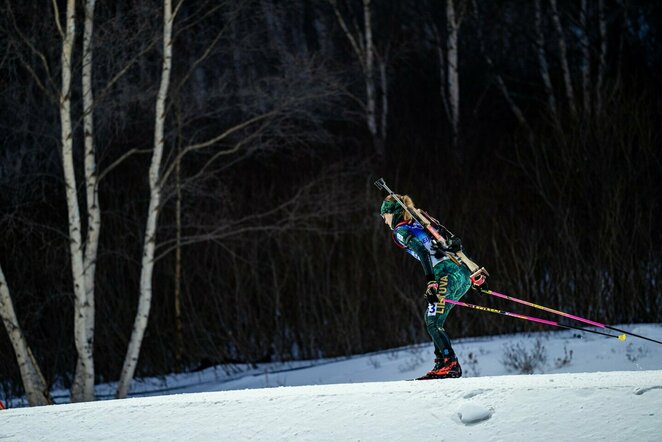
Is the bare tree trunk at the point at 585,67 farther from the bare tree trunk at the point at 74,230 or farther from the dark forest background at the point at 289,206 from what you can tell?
the bare tree trunk at the point at 74,230

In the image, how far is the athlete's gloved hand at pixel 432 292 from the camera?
7617mm

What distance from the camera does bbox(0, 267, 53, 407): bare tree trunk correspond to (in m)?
13.0

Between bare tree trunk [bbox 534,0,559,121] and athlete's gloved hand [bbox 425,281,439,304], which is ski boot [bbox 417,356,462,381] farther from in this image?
bare tree trunk [bbox 534,0,559,121]

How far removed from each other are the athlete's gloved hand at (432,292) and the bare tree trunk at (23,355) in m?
7.42

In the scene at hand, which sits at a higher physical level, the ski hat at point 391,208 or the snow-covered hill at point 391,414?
the ski hat at point 391,208

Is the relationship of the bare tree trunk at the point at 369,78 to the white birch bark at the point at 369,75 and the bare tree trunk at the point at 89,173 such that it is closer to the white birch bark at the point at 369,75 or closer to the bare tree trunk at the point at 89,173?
the white birch bark at the point at 369,75

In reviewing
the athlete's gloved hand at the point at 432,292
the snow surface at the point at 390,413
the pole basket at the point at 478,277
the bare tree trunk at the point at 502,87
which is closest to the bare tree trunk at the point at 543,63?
the bare tree trunk at the point at 502,87

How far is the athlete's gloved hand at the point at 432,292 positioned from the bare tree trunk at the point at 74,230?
7026 mm

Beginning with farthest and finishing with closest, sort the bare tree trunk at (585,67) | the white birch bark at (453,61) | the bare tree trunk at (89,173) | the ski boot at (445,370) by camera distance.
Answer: the white birch bark at (453,61)
the bare tree trunk at (585,67)
the bare tree trunk at (89,173)
the ski boot at (445,370)

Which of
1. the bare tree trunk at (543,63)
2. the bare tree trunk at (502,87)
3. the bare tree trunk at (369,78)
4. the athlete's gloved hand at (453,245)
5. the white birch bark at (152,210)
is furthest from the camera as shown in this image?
the bare tree trunk at (369,78)

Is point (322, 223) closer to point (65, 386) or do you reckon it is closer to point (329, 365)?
point (329, 365)

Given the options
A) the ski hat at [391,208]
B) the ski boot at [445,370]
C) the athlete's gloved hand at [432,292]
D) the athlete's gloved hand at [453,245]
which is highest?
the ski hat at [391,208]

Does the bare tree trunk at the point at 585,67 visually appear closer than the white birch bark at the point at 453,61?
Yes

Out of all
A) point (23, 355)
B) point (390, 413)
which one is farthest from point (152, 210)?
point (390, 413)
